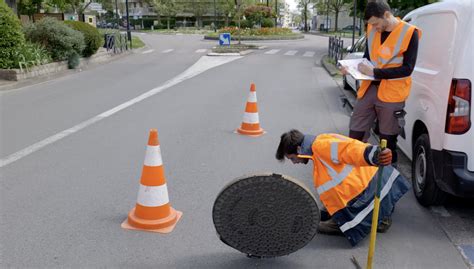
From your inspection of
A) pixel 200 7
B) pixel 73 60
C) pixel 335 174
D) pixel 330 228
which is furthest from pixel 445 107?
pixel 200 7

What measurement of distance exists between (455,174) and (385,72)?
3.54 feet

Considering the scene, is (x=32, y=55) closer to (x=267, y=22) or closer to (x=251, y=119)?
(x=251, y=119)

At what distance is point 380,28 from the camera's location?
13.7ft

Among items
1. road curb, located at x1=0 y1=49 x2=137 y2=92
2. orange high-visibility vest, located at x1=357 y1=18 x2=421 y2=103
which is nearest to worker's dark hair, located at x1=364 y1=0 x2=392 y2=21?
orange high-visibility vest, located at x1=357 y1=18 x2=421 y2=103

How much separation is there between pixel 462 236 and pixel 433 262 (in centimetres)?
59

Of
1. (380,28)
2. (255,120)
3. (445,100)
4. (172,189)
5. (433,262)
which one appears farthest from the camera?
(255,120)

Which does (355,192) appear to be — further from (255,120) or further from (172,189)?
(255,120)

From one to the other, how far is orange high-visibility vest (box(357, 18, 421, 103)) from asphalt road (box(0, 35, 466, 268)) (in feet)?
3.52

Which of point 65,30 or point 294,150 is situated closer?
point 294,150

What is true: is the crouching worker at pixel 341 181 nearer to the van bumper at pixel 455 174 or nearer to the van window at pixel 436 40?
the van bumper at pixel 455 174

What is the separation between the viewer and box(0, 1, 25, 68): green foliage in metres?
12.7

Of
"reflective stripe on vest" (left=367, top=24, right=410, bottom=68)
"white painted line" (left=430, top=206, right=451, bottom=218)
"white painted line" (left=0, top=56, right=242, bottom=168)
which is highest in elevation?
"reflective stripe on vest" (left=367, top=24, right=410, bottom=68)

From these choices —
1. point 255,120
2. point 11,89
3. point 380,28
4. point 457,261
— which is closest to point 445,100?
point 380,28

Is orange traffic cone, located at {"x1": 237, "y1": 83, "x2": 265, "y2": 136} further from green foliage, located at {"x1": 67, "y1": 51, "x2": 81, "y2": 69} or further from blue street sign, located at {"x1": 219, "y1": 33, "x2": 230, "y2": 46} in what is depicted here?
blue street sign, located at {"x1": 219, "y1": 33, "x2": 230, "y2": 46}
